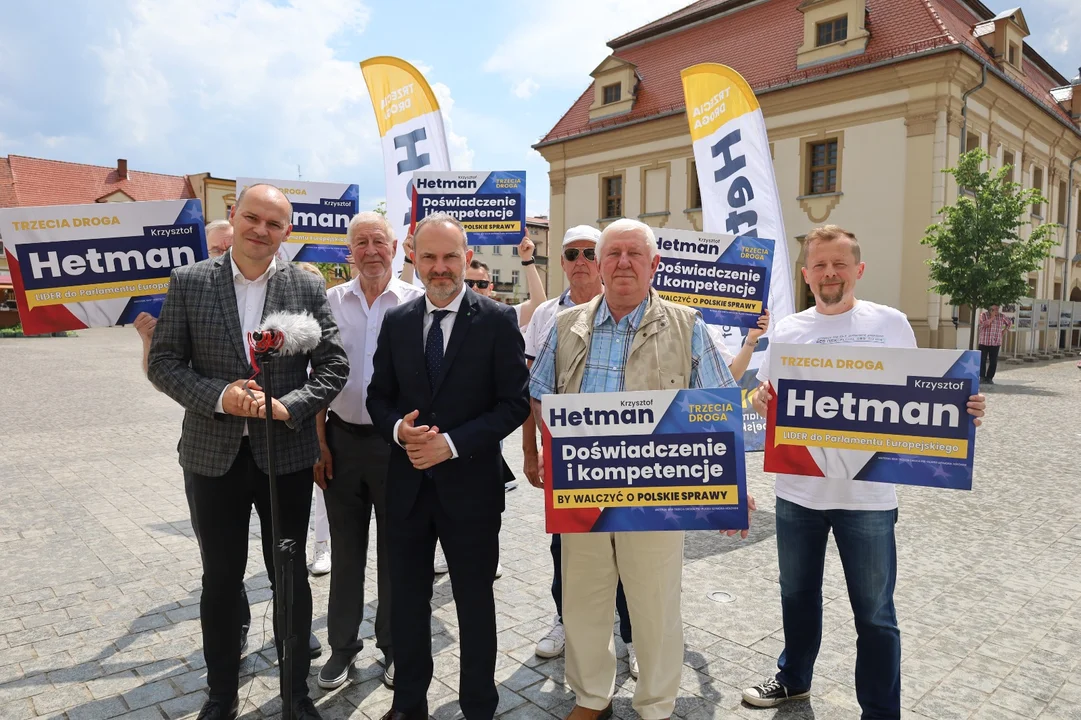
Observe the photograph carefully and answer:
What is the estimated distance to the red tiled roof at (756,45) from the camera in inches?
930

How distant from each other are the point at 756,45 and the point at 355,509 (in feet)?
96.5

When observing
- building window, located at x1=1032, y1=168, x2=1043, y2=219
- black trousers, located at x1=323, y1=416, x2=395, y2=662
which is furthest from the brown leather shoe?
building window, located at x1=1032, y1=168, x2=1043, y2=219

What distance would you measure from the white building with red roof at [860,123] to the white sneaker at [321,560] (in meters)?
21.9

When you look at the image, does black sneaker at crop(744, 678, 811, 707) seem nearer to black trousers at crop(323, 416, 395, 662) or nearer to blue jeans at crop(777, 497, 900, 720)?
blue jeans at crop(777, 497, 900, 720)

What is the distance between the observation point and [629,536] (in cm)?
308

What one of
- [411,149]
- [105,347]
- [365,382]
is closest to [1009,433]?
[411,149]

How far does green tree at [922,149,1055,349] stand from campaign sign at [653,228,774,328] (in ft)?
57.3

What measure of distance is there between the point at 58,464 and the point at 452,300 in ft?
24.7

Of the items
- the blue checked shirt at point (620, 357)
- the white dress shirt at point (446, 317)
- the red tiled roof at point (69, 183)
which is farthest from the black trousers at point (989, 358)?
the red tiled roof at point (69, 183)

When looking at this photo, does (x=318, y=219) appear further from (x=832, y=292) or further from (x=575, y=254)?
(x=832, y=292)

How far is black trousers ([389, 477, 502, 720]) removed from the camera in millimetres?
3062

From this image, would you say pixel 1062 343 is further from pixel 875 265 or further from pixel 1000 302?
pixel 1000 302

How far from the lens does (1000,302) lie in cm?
1914

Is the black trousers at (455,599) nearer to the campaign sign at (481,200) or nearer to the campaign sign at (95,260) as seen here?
the campaign sign at (95,260)
